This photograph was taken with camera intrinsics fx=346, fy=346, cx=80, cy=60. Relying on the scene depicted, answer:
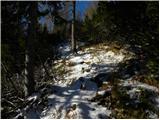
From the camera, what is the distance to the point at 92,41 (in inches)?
832

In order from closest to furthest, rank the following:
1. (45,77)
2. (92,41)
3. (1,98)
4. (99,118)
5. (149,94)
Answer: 1. (99,118)
2. (149,94)
3. (1,98)
4. (45,77)
5. (92,41)

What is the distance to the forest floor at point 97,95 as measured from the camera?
34.5 ft

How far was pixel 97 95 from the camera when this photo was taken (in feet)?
38.0

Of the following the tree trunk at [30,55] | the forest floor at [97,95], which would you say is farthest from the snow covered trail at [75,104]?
the tree trunk at [30,55]

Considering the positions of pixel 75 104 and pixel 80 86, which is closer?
pixel 75 104

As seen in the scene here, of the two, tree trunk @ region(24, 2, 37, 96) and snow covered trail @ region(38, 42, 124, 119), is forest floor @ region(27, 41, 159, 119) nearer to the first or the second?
snow covered trail @ region(38, 42, 124, 119)

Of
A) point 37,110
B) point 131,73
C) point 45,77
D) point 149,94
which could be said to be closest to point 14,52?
point 45,77

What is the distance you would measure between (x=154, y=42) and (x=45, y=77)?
18.5 feet

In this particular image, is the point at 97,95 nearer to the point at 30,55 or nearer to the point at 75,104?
the point at 75,104

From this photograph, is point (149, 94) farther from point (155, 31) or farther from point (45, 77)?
point (45, 77)

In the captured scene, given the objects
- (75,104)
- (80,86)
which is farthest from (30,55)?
(75,104)

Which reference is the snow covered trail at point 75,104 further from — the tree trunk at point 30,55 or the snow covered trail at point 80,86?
the tree trunk at point 30,55

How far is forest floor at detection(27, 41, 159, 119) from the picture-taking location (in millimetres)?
10508

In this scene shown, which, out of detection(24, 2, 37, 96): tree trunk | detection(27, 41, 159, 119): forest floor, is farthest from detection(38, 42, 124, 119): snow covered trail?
detection(24, 2, 37, 96): tree trunk
